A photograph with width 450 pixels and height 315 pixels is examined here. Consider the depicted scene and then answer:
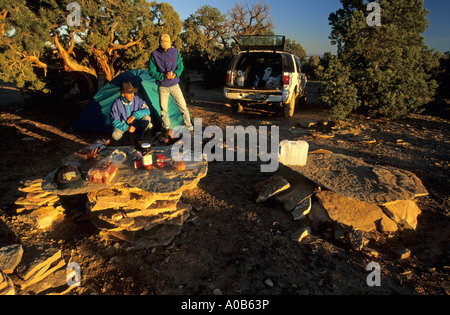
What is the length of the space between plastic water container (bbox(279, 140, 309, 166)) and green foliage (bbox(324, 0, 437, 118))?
13.1ft

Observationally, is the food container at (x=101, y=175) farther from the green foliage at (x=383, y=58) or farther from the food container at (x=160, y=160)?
the green foliage at (x=383, y=58)

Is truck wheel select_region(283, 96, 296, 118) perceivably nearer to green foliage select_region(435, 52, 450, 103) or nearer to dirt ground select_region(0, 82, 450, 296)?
dirt ground select_region(0, 82, 450, 296)

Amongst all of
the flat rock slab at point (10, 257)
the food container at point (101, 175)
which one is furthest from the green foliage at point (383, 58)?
Result: the flat rock slab at point (10, 257)

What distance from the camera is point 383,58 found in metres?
7.54

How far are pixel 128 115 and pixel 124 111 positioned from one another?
10cm

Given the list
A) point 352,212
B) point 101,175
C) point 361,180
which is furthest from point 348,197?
point 101,175

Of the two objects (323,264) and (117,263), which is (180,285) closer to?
(117,263)

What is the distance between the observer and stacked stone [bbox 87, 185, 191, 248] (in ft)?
9.83

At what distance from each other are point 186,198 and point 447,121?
321 inches

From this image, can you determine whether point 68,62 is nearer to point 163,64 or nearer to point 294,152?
point 163,64

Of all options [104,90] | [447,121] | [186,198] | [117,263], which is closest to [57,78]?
[104,90]

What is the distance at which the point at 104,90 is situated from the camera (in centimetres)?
632

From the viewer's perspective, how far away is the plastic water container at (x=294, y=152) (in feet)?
12.5
